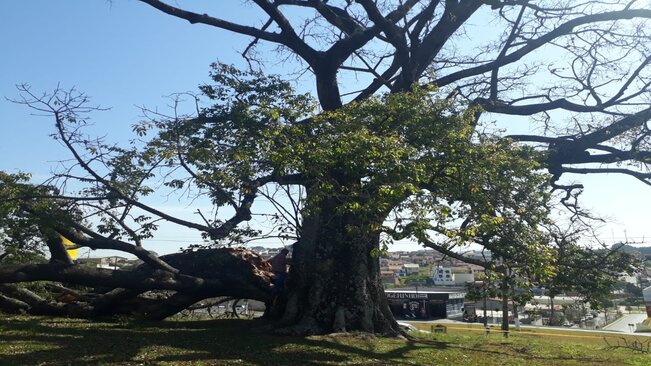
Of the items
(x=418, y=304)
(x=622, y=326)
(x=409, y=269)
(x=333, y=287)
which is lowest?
(x=333, y=287)

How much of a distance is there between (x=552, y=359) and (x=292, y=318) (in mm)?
5143

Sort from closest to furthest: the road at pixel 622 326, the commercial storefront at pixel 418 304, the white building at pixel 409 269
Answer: the road at pixel 622 326
the commercial storefront at pixel 418 304
the white building at pixel 409 269

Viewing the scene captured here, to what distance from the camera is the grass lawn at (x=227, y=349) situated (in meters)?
7.86

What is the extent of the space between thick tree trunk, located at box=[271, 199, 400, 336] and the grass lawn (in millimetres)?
567

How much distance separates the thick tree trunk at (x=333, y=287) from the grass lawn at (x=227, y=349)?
1.86ft

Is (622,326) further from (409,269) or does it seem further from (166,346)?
(409,269)

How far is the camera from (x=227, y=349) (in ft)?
29.2

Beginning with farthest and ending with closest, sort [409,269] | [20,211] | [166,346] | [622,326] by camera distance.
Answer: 1. [409,269]
2. [622,326]
3. [20,211]
4. [166,346]

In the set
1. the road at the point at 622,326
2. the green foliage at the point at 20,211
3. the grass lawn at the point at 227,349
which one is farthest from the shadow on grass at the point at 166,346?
the road at the point at 622,326

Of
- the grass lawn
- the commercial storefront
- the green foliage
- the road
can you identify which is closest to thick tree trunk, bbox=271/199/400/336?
the grass lawn

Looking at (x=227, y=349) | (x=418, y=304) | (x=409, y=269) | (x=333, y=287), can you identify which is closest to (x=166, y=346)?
(x=227, y=349)

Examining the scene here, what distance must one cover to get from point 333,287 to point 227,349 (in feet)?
9.81

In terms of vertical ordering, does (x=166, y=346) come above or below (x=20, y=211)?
below

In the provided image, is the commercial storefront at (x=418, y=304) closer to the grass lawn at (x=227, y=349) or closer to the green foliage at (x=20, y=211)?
the grass lawn at (x=227, y=349)
